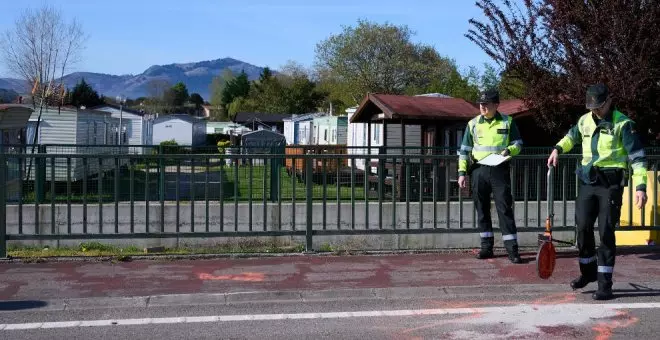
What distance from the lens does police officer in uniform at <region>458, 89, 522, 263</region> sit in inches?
344

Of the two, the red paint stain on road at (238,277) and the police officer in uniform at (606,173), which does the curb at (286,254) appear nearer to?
the red paint stain on road at (238,277)

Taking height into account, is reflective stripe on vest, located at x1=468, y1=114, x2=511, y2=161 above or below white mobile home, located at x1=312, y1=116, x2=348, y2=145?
below

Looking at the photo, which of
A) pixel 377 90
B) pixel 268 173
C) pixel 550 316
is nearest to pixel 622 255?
pixel 550 316

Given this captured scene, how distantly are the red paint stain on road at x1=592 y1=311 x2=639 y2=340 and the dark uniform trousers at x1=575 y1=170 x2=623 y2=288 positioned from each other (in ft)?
1.74

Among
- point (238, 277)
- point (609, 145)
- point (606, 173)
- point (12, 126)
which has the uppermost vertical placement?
point (12, 126)

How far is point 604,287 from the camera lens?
725 cm

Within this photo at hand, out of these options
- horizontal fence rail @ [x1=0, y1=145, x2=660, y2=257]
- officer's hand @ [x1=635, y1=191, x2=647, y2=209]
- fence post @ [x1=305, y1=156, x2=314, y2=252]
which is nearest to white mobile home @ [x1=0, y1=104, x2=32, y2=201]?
horizontal fence rail @ [x1=0, y1=145, x2=660, y2=257]

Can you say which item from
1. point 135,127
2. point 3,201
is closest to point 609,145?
point 3,201

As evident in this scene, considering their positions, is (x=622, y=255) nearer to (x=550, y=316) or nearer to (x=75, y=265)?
(x=550, y=316)

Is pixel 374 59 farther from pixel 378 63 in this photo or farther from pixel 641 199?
pixel 641 199

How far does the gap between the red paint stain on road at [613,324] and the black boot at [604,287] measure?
39 cm

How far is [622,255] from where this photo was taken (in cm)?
943

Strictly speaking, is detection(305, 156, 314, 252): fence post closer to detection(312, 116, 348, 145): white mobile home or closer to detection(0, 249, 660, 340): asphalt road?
detection(0, 249, 660, 340): asphalt road

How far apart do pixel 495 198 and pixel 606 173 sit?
1769 mm
